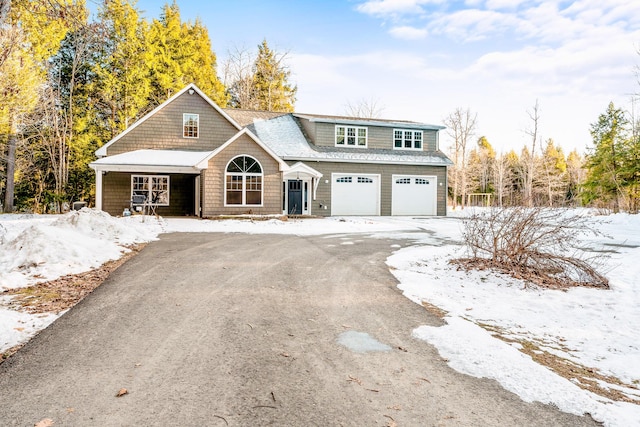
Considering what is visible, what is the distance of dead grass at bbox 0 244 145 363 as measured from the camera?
4.60m

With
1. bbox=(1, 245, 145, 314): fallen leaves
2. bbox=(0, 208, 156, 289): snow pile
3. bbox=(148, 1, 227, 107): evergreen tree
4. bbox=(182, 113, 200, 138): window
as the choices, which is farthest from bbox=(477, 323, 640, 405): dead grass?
bbox=(148, 1, 227, 107): evergreen tree

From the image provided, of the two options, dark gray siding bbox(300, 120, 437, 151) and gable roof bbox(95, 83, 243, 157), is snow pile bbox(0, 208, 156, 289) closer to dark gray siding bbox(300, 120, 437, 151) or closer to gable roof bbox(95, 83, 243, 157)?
gable roof bbox(95, 83, 243, 157)

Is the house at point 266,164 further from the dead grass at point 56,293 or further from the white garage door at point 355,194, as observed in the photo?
the dead grass at point 56,293

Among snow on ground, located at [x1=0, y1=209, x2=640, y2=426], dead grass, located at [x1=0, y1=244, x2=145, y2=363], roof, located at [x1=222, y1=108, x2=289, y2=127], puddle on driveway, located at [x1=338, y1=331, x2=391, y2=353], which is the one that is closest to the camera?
snow on ground, located at [x1=0, y1=209, x2=640, y2=426]

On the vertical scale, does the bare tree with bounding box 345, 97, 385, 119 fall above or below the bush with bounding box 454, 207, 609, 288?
above

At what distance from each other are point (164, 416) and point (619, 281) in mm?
7206

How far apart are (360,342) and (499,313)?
2346 mm

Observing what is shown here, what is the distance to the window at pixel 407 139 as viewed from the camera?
2403 cm

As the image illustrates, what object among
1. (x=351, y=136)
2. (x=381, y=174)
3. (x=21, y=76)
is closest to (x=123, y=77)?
A: (x=21, y=76)

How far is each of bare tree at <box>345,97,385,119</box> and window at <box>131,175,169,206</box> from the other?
89.4ft

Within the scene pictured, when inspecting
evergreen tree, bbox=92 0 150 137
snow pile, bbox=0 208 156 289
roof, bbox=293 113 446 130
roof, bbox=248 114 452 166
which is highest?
evergreen tree, bbox=92 0 150 137

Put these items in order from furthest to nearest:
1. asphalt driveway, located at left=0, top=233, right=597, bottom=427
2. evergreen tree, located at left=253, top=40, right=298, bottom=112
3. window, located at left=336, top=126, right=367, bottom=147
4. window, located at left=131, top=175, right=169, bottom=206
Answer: evergreen tree, located at left=253, top=40, right=298, bottom=112 < window, located at left=336, top=126, right=367, bottom=147 < window, located at left=131, top=175, right=169, bottom=206 < asphalt driveway, located at left=0, top=233, right=597, bottom=427

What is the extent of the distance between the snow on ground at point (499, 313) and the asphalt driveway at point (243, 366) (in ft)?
0.83

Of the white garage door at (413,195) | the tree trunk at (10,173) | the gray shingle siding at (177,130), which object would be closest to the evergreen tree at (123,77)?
the tree trunk at (10,173)
